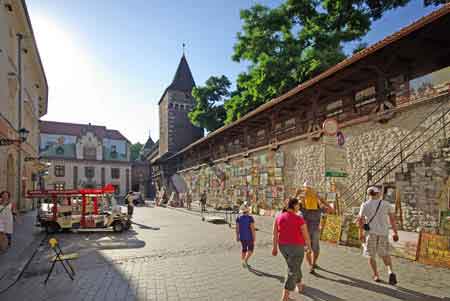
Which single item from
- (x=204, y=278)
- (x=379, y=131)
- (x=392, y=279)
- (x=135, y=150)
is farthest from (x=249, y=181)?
(x=135, y=150)

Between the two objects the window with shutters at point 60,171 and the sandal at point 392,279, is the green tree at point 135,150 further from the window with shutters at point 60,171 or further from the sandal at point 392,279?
the sandal at point 392,279

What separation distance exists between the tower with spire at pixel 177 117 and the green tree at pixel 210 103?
15.4m

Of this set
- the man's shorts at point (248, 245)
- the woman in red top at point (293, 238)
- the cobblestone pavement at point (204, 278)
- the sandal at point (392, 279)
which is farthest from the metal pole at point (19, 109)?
the sandal at point (392, 279)

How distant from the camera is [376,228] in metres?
5.80

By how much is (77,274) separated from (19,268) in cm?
153

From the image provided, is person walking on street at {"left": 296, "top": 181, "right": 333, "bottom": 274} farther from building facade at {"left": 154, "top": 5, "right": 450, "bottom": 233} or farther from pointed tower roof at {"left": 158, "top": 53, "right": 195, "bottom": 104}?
pointed tower roof at {"left": 158, "top": 53, "right": 195, "bottom": 104}

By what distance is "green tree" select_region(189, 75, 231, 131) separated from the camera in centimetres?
3731

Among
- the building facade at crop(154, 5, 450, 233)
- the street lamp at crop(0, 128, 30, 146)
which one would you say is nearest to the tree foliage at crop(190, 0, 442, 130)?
the building facade at crop(154, 5, 450, 233)

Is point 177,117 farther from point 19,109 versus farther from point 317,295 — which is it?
point 317,295

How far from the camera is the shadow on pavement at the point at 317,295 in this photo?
195 inches

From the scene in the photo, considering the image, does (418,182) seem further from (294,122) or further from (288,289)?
(294,122)

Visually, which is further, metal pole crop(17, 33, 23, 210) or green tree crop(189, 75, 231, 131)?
green tree crop(189, 75, 231, 131)

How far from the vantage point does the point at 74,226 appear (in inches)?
509

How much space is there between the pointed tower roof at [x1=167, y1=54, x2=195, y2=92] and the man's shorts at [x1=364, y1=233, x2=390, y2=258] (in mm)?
51766
